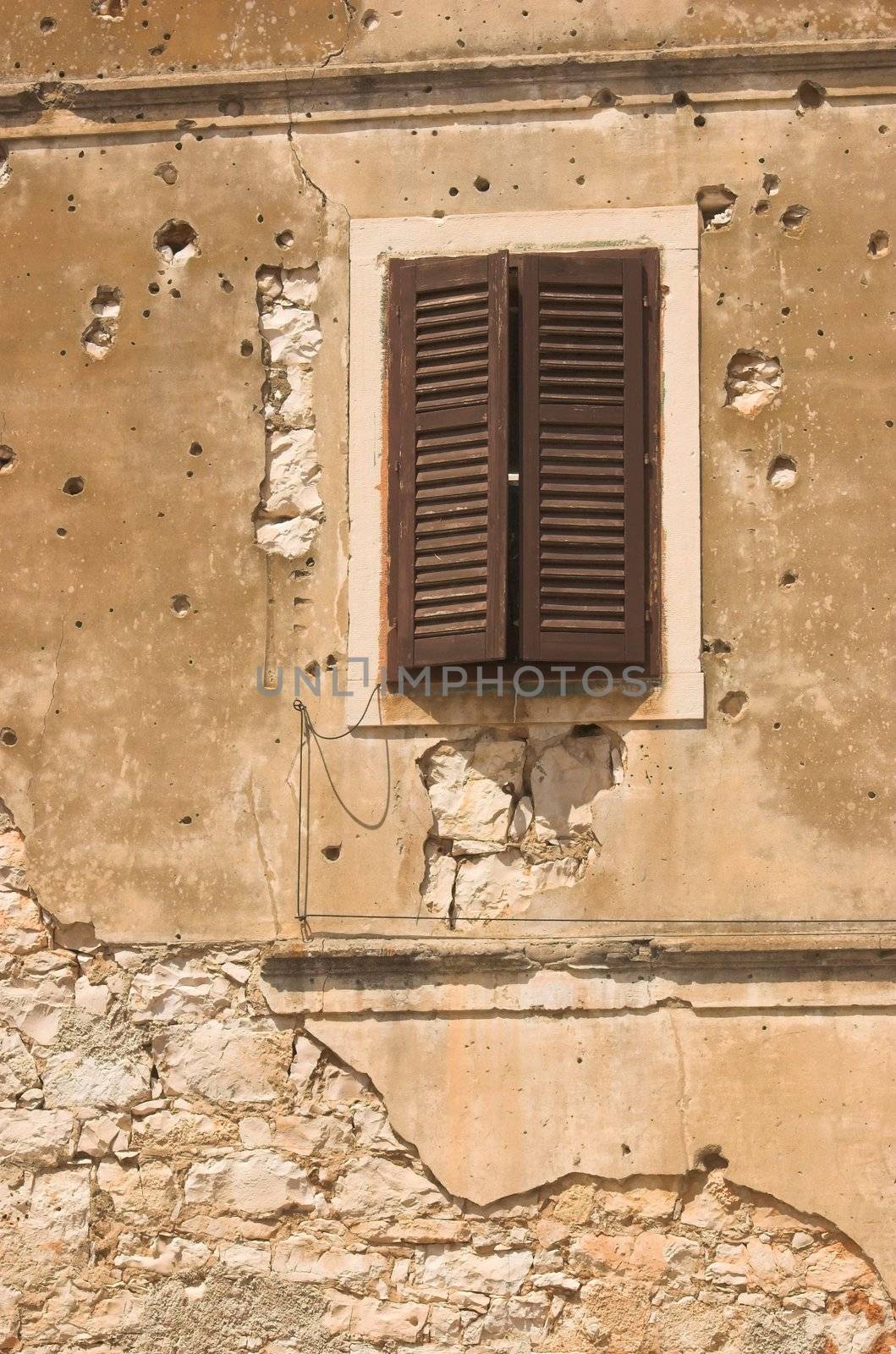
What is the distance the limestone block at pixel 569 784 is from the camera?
20.7 ft

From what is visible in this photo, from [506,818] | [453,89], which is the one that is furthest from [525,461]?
[453,89]

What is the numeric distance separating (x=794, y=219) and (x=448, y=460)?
1531 millimetres

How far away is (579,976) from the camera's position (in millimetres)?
6203

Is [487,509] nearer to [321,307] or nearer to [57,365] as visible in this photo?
[321,307]

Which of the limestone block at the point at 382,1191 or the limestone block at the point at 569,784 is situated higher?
the limestone block at the point at 569,784

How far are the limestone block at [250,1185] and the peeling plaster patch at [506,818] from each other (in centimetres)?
101

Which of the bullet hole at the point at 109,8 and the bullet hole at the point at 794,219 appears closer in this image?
the bullet hole at the point at 794,219

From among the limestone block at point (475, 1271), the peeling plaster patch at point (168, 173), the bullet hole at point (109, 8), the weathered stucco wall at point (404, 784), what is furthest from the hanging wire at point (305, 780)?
the bullet hole at point (109, 8)

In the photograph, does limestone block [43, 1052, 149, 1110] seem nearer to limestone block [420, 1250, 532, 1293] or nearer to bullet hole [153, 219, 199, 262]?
limestone block [420, 1250, 532, 1293]

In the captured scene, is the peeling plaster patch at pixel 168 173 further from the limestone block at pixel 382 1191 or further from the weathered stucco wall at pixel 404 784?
the limestone block at pixel 382 1191

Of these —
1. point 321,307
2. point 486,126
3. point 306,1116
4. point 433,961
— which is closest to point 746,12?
point 486,126

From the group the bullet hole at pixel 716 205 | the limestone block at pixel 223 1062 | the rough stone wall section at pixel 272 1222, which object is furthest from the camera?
the bullet hole at pixel 716 205

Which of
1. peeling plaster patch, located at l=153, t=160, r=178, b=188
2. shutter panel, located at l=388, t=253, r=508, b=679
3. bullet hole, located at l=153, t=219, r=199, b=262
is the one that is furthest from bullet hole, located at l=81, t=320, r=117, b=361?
shutter panel, located at l=388, t=253, r=508, b=679

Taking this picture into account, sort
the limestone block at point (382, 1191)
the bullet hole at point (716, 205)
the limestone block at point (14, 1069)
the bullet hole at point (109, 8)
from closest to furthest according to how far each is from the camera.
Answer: the limestone block at point (382, 1191) → the limestone block at point (14, 1069) → the bullet hole at point (716, 205) → the bullet hole at point (109, 8)
